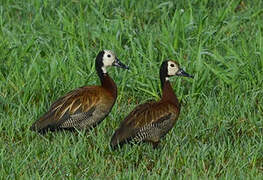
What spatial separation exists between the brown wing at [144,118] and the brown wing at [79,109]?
0.42 m

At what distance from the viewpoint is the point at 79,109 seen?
697 cm

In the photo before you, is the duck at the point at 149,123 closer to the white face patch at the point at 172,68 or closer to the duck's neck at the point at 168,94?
the duck's neck at the point at 168,94

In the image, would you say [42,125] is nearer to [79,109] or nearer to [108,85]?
[79,109]

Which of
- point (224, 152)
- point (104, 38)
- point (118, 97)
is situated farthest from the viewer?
point (104, 38)

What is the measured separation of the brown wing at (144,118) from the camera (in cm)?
645

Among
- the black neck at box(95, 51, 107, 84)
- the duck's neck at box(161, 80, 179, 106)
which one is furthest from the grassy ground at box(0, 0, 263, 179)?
the black neck at box(95, 51, 107, 84)

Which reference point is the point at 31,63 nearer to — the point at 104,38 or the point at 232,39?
the point at 104,38

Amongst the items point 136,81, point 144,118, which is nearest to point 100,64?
point 136,81

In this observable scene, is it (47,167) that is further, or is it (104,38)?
(104,38)

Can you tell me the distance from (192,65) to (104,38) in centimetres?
125

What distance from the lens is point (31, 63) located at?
8062 mm

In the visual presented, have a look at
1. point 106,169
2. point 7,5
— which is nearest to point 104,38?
point 7,5

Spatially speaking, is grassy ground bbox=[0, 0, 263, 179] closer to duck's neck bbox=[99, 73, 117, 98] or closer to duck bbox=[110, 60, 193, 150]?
duck bbox=[110, 60, 193, 150]

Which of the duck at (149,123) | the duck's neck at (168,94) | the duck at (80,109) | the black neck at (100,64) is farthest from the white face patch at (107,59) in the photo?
the duck at (149,123)
